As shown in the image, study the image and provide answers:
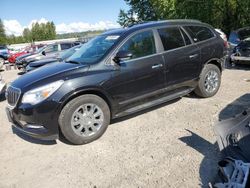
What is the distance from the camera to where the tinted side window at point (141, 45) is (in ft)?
15.8

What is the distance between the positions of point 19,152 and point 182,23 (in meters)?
4.11

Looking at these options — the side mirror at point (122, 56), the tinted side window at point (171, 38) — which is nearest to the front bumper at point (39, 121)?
the side mirror at point (122, 56)

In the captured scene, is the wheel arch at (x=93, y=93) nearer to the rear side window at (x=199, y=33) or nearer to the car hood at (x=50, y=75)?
the car hood at (x=50, y=75)

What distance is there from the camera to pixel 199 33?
5.97m

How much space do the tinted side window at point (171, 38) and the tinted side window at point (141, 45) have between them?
0.90 feet

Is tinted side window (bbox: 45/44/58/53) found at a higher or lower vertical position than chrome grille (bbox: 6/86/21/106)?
higher

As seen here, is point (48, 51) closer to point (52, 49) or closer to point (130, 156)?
point (52, 49)

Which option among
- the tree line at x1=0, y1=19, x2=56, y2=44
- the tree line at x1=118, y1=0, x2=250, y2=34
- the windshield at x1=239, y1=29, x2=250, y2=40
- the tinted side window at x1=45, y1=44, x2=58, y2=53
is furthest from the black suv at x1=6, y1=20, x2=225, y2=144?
the tree line at x1=0, y1=19, x2=56, y2=44

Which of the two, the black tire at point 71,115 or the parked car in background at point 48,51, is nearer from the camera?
the black tire at point 71,115

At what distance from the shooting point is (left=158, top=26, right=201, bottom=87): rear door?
17.1ft

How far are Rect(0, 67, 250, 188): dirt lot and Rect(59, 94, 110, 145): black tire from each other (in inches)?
4.6

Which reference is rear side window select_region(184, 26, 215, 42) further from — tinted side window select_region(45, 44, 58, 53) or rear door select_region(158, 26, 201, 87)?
tinted side window select_region(45, 44, 58, 53)

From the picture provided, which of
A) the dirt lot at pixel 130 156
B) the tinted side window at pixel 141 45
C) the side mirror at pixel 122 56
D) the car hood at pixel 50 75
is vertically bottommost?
the dirt lot at pixel 130 156

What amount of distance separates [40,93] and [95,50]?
58.2 inches
